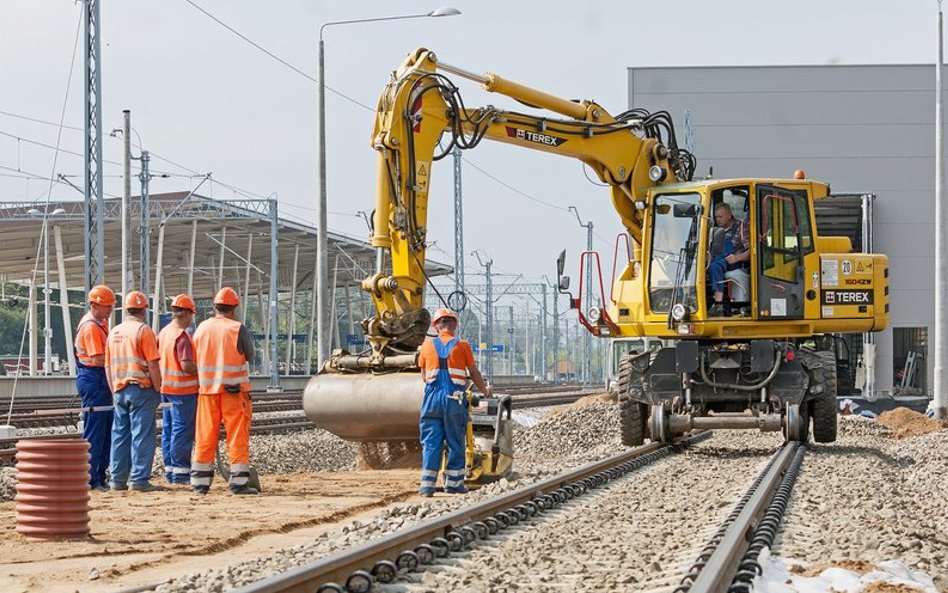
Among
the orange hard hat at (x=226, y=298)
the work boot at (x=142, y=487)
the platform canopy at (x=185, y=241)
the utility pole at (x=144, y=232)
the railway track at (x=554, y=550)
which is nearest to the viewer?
the railway track at (x=554, y=550)

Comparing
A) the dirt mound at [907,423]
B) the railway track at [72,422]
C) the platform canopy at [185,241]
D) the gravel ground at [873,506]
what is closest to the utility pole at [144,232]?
the platform canopy at [185,241]

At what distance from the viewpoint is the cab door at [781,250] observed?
18094 millimetres

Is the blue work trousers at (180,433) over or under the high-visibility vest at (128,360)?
under

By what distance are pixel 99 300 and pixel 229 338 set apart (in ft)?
5.36

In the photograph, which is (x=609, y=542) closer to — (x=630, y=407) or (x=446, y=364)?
(x=446, y=364)

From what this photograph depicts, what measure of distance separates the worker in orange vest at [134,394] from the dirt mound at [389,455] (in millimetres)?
3924

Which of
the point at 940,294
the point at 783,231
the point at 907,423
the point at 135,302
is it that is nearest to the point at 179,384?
the point at 135,302

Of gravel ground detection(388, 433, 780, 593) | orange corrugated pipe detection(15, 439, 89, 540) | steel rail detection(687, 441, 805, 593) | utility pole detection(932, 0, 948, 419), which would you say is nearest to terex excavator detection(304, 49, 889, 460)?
gravel ground detection(388, 433, 780, 593)

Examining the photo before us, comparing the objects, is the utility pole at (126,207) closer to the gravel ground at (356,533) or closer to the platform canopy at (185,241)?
the platform canopy at (185,241)

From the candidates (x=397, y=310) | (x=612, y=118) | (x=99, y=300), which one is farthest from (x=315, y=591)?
(x=612, y=118)

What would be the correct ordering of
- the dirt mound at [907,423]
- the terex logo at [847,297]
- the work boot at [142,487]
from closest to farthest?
the work boot at [142,487] → the terex logo at [847,297] → the dirt mound at [907,423]

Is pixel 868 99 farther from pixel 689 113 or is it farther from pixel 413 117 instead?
pixel 413 117

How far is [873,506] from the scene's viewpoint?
11.8m

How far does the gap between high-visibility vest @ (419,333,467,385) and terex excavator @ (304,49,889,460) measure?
297 cm
